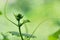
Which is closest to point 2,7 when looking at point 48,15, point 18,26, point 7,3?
point 7,3

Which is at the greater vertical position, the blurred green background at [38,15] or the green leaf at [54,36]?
→ the blurred green background at [38,15]

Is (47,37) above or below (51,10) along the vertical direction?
below

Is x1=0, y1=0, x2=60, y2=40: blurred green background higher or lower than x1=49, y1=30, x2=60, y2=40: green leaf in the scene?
higher

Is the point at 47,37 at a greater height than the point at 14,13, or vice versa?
the point at 14,13

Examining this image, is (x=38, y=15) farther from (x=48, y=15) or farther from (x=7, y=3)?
(x=7, y=3)

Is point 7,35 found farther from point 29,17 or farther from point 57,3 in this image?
point 57,3

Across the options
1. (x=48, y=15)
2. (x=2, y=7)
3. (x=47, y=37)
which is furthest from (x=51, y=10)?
(x=2, y=7)
